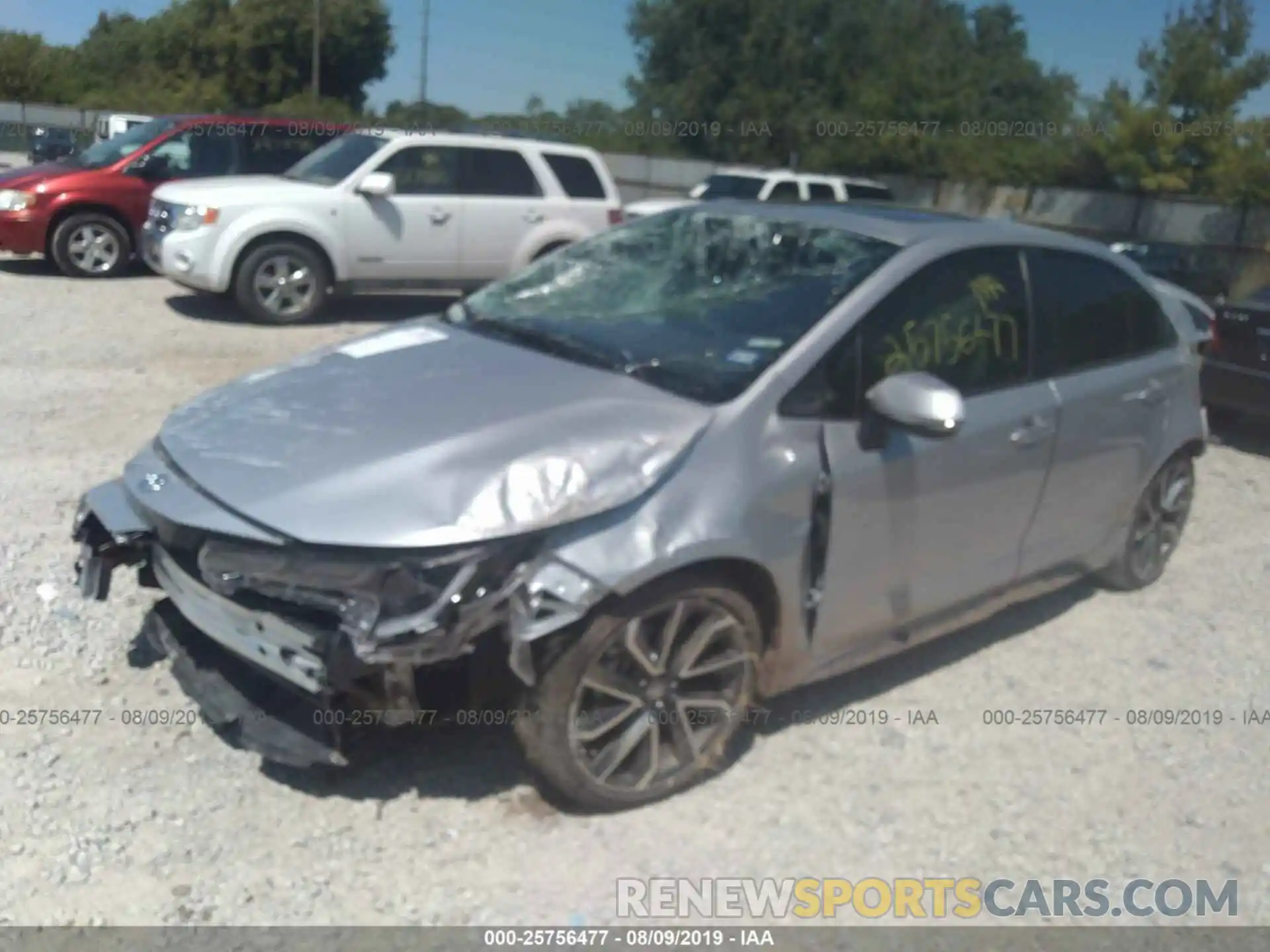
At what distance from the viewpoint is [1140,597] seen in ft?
18.9

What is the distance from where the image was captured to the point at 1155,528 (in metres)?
5.71

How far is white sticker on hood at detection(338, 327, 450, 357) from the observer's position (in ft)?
14.4

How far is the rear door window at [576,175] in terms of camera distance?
12.0 m

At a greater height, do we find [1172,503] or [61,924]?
[1172,503]

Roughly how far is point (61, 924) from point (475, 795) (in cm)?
114

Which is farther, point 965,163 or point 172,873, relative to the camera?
point 965,163

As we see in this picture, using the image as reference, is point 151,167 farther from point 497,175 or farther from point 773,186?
point 773,186

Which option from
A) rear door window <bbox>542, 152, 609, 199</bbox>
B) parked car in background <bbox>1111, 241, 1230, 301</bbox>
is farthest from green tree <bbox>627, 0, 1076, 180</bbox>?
rear door window <bbox>542, 152, 609, 199</bbox>

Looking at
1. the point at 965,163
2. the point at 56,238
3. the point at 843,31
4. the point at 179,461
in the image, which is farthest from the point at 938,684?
the point at 843,31

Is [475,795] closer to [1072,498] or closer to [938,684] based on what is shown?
[938,684]

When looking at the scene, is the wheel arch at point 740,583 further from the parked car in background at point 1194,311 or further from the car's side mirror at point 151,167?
the car's side mirror at point 151,167

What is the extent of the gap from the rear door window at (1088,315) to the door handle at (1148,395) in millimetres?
141

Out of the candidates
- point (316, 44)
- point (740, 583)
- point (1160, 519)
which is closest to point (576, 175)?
point (1160, 519)

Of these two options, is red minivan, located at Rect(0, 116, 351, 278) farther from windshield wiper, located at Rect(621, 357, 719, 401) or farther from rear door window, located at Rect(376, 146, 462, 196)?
windshield wiper, located at Rect(621, 357, 719, 401)
